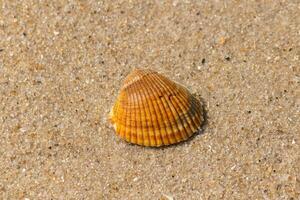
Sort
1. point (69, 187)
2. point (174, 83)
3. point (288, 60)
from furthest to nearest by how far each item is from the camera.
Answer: point (288, 60) < point (174, 83) < point (69, 187)

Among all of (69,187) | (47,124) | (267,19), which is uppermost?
(267,19)

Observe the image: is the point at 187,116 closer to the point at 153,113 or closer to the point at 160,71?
the point at 153,113

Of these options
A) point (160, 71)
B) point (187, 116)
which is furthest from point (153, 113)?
point (160, 71)

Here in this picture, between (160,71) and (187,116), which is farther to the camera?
(160,71)

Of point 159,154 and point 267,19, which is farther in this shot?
point 267,19

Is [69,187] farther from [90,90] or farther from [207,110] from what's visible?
[207,110]

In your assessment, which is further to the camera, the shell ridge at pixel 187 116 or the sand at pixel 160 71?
the shell ridge at pixel 187 116

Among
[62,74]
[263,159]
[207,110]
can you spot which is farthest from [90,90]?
[263,159]
